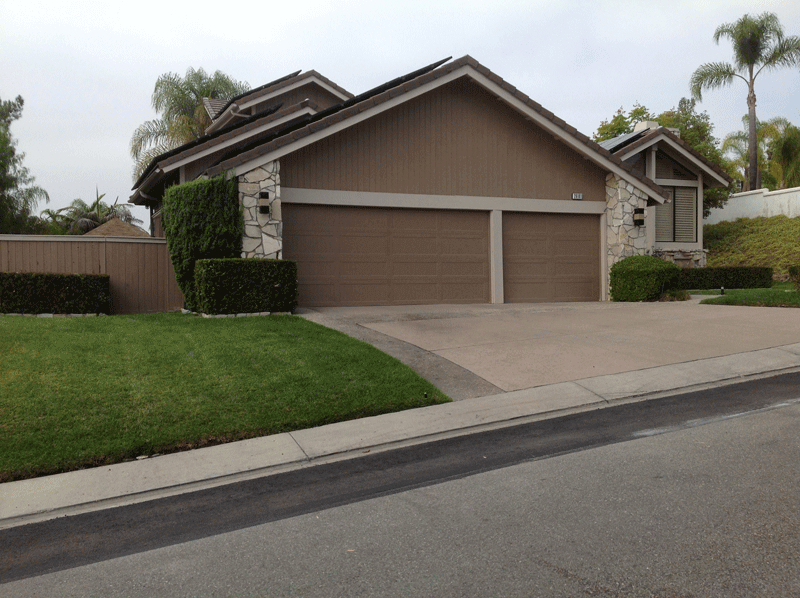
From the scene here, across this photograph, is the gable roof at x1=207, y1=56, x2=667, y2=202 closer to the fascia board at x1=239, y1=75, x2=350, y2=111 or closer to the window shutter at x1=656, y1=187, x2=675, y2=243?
the fascia board at x1=239, y1=75, x2=350, y2=111

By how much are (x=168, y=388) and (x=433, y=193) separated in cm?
956

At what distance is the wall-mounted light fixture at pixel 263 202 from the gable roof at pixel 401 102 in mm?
606

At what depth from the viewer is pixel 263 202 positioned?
13.1 meters

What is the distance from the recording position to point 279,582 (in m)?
3.34

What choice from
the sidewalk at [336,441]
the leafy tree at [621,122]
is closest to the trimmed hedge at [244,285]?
the sidewalk at [336,441]

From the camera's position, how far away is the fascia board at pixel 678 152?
21.5 m

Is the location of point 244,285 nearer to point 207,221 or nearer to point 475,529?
point 207,221

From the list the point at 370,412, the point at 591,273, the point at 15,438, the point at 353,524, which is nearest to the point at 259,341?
the point at 370,412

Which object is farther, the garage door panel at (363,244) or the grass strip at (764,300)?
the garage door panel at (363,244)

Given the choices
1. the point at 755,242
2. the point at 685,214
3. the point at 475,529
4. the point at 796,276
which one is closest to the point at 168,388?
the point at 475,529

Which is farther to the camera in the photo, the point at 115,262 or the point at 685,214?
the point at 685,214

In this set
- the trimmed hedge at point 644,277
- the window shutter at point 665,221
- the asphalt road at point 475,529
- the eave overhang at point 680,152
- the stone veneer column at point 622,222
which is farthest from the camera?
the window shutter at point 665,221

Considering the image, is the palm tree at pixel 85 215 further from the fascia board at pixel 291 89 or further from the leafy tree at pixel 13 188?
the fascia board at pixel 291 89

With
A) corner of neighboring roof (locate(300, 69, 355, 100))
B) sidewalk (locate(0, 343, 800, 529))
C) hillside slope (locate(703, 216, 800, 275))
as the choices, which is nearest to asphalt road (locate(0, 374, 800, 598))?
sidewalk (locate(0, 343, 800, 529))
